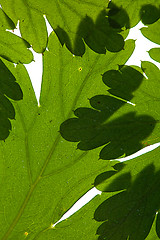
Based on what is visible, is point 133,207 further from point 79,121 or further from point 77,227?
point 79,121

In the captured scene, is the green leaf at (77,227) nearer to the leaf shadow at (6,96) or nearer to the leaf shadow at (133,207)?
the leaf shadow at (133,207)

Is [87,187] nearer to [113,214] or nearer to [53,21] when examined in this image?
[113,214]

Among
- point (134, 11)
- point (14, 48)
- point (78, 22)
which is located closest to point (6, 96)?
point (14, 48)

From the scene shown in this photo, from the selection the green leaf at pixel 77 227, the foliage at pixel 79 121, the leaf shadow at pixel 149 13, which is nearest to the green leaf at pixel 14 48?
the foliage at pixel 79 121

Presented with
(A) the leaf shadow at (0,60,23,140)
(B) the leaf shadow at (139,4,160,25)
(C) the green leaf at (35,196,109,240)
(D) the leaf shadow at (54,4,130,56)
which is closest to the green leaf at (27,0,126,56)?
(D) the leaf shadow at (54,4,130,56)

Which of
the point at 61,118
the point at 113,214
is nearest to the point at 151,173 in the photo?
the point at 113,214
